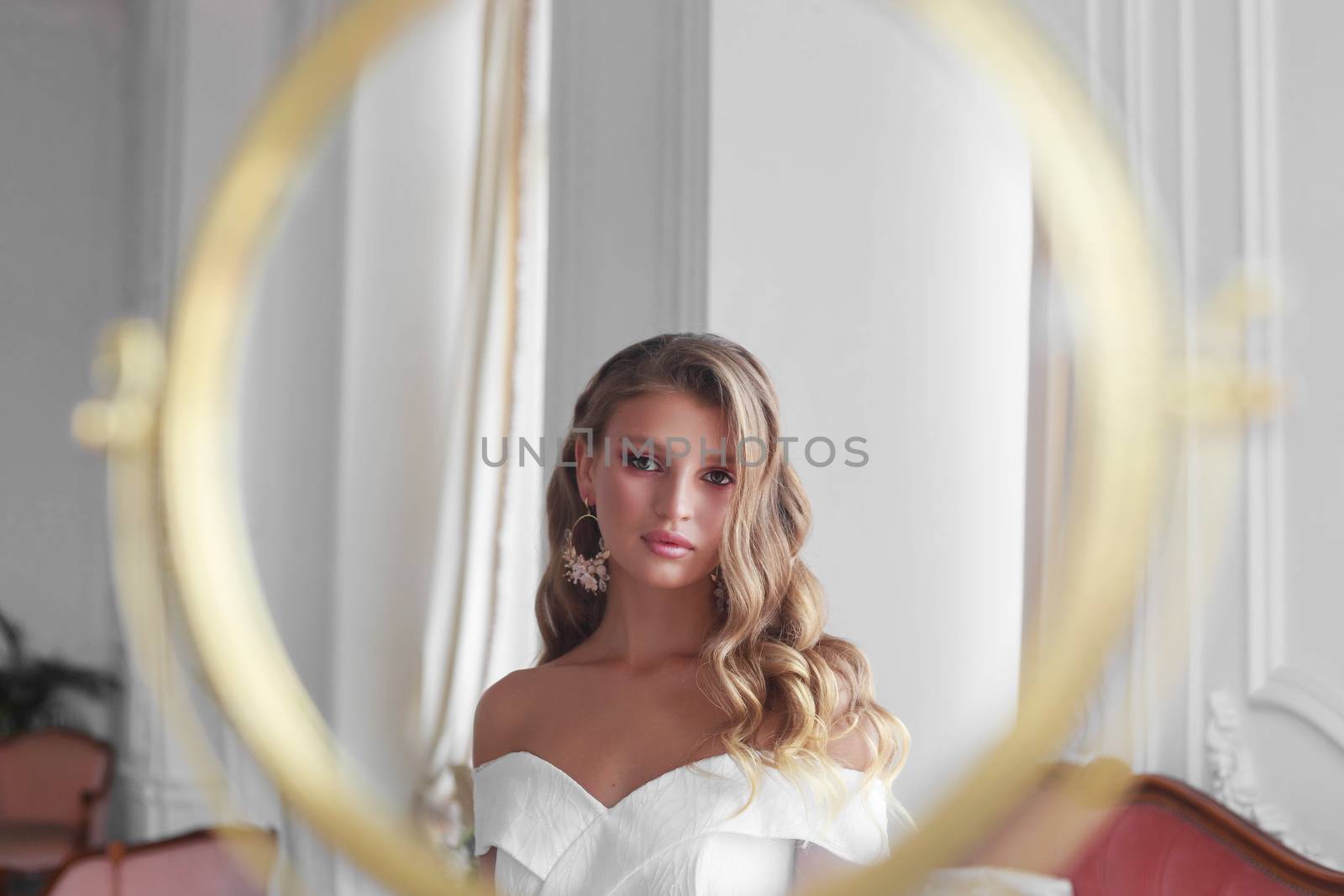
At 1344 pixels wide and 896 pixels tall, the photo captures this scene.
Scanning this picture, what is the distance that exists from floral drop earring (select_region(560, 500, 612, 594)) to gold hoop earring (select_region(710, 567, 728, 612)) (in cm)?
6

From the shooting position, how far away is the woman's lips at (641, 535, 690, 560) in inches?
21.1

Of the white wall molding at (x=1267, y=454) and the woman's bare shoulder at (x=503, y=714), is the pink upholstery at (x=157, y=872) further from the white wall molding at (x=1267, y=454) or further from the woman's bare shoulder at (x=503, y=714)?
the white wall molding at (x=1267, y=454)

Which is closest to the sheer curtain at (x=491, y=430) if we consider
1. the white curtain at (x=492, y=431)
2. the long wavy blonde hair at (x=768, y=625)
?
the white curtain at (x=492, y=431)

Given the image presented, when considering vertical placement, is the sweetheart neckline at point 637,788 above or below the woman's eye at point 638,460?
below

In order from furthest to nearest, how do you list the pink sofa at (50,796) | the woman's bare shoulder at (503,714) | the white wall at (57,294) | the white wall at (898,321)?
the white wall at (57,294), the pink sofa at (50,796), the woman's bare shoulder at (503,714), the white wall at (898,321)

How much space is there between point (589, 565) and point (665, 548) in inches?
2.0

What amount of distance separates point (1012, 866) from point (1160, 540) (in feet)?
0.56

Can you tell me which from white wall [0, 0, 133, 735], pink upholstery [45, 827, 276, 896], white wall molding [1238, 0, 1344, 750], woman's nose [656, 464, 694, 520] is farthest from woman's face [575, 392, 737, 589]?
white wall [0, 0, 133, 735]

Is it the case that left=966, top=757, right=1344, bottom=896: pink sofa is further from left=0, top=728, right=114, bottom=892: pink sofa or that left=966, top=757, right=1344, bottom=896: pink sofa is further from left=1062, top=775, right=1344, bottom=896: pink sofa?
left=0, top=728, right=114, bottom=892: pink sofa

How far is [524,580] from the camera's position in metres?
0.60

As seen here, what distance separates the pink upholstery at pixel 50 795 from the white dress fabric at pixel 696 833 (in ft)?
6.17

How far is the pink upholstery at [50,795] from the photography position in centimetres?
209

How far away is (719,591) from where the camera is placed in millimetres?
539

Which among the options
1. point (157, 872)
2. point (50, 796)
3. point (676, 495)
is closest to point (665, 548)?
point (676, 495)
